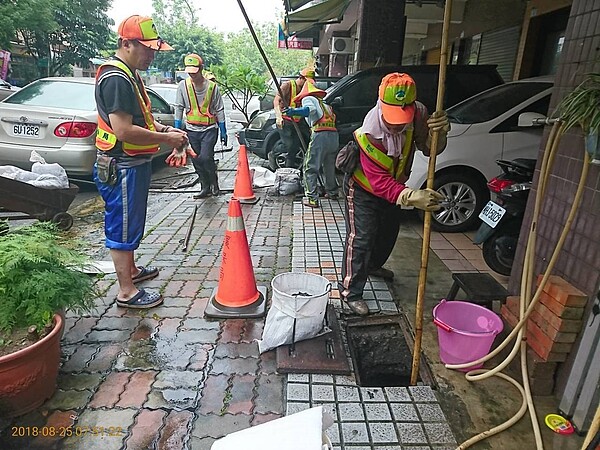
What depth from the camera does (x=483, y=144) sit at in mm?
4941

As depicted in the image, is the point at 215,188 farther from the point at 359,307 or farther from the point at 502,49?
the point at 502,49

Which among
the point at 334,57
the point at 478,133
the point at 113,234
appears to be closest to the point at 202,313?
the point at 113,234

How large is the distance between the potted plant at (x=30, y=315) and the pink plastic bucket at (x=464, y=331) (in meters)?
2.22

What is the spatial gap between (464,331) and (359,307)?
2.70 ft

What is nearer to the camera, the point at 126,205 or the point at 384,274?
the point at 126,205

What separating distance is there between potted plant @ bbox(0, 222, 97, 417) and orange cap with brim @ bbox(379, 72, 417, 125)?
7.32ft

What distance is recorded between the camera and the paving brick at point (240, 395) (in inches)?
88.5

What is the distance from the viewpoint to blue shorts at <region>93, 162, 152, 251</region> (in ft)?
9.78

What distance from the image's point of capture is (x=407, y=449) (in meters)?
2.02

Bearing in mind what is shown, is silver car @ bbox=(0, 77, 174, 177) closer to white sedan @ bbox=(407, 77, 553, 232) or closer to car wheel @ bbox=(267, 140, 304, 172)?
car wheel @ bbox=(267, 140, 304, 172)

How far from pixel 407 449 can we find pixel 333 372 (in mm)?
638

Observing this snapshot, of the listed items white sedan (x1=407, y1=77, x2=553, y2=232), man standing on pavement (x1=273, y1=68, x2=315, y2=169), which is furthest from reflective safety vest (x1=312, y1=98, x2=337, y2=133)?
white sedan (x1=407, y1=77, x2=553, y2=232)

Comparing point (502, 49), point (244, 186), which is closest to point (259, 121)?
point (244, 186)

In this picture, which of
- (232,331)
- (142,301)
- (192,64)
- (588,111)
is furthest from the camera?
(192,64)
